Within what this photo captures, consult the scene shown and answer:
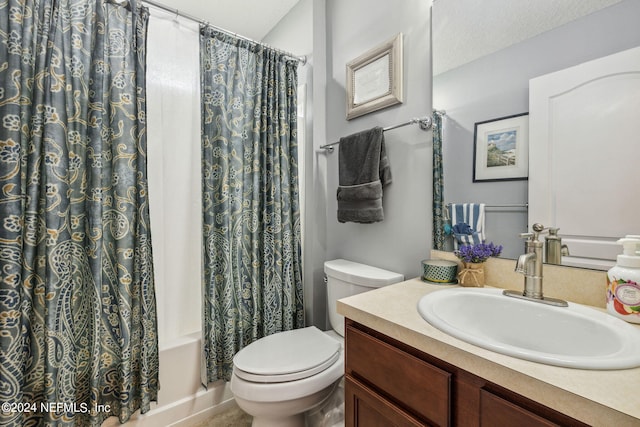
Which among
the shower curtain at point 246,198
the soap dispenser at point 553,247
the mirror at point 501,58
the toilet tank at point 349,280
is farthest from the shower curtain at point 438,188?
the shower curtain at point 246,198

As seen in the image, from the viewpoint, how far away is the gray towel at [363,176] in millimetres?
1385

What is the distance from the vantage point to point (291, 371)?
3.56 ft

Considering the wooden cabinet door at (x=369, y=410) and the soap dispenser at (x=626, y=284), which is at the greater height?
the soap dispenser at (x=626, y=284)

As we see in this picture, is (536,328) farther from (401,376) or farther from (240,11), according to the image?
(240,11)

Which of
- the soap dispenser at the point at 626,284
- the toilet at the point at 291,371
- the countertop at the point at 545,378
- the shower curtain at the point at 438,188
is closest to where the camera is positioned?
the countertop at the point at 545,378

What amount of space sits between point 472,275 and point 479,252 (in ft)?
0.30

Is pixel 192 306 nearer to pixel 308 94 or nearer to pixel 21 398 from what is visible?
pixel 21 398

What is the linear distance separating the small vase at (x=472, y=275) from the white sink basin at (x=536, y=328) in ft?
0.28

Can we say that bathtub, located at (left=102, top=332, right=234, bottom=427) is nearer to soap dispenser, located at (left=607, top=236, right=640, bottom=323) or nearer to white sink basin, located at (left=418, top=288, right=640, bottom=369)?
white sink basin, located at (left=418, top=288, right=640, bottom=369)

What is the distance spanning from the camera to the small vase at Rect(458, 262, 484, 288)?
1026 millimetres

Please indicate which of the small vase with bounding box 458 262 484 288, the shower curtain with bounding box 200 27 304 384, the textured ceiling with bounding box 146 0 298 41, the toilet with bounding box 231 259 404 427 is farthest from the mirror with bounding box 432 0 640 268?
the textured ceiling with bounding box 146 0 298 41

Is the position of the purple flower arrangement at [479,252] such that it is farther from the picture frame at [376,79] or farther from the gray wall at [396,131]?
the picture frame at [376,79]

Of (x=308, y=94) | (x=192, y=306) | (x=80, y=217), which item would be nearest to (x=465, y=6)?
(x=308, y=94)

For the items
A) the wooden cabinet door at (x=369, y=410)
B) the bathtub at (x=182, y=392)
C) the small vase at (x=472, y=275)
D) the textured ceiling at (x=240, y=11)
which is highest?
the textured ceiling at (x=240, y=11)
